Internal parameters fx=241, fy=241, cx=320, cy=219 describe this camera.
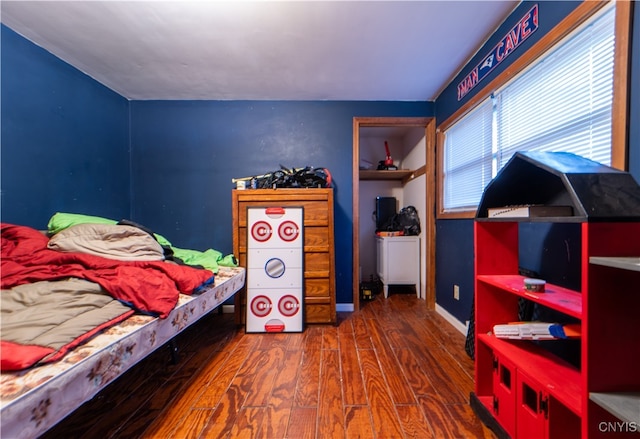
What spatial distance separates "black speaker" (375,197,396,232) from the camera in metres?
3.52

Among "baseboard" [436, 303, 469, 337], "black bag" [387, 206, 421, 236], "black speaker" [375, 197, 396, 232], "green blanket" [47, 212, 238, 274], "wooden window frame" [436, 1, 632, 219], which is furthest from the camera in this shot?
"black speaker" [375, 197, 396, 232]

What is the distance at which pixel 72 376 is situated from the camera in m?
0.76

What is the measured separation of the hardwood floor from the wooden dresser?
0.67 ft

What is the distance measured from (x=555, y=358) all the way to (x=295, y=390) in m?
1.22

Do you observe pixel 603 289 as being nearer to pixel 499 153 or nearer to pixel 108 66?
pixel 499 153

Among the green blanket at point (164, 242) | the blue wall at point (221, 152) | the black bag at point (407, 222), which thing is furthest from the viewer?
the black bag at point (407, 222)

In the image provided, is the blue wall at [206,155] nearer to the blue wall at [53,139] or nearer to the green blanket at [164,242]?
the blue wall at [53,139]

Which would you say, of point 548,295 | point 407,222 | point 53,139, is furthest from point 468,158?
point 53,139

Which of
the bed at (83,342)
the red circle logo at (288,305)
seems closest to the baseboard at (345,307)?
the red circle logo at (288,305)

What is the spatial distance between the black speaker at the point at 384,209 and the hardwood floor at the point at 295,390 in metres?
1.74

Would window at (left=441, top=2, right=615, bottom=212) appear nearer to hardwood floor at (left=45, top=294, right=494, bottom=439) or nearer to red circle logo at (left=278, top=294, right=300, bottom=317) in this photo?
hardwood floor at (left=45, top=294, right=494, bottom=439)

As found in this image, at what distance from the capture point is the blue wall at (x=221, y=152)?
2.56 m

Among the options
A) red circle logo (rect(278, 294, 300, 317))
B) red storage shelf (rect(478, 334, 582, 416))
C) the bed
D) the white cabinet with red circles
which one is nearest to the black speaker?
the white cabinet with red circles

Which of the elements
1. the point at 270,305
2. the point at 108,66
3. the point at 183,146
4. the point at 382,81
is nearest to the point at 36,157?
the point at 108,66
